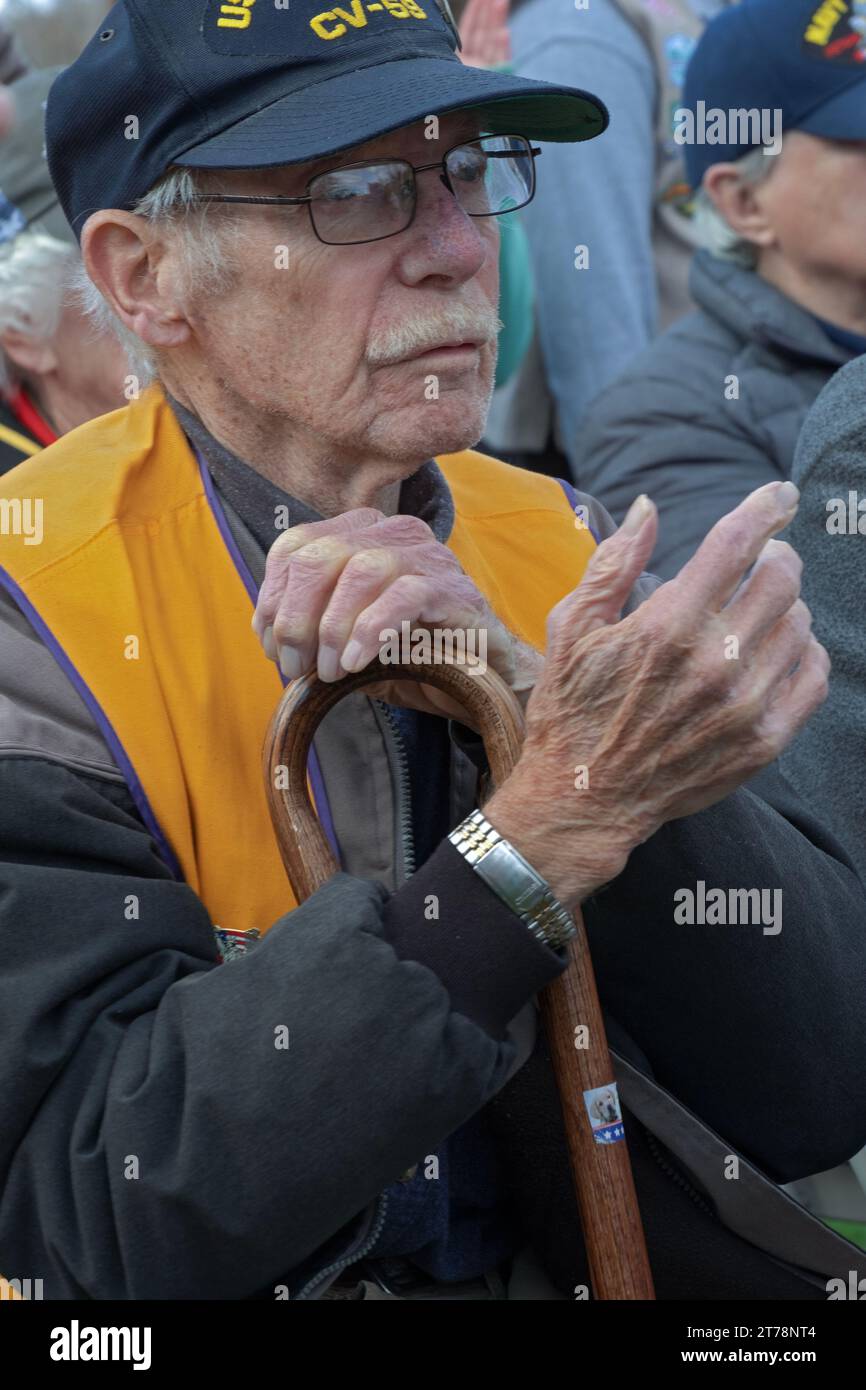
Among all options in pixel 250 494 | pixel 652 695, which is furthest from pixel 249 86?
pixel 652 695

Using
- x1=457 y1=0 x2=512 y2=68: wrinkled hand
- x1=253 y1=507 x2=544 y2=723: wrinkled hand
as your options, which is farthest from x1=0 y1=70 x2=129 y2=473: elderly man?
x1=253 y1=507 x2=544 y2=723: wrinkled hand

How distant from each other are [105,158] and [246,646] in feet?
2.07

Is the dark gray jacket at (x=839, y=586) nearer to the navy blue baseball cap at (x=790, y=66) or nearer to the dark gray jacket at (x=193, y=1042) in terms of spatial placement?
the dark gray jacket at (x=193, y=1042)

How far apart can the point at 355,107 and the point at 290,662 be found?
26.2 inches

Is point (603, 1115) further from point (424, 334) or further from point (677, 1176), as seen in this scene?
point (424, 334)

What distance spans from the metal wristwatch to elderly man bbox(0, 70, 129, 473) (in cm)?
217

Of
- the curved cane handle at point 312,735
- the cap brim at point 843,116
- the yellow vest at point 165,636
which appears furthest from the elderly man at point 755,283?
the curved cane handle at point 312,735

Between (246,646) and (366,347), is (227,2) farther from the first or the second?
(246,646)

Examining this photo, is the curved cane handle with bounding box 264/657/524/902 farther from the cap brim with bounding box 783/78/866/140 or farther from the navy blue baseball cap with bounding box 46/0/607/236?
the cap brim with bounding box 783/78/866/140

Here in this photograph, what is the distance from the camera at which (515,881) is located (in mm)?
1728

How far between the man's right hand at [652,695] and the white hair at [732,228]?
246 cm

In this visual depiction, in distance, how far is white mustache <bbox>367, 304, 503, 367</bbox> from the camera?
207 centimetres

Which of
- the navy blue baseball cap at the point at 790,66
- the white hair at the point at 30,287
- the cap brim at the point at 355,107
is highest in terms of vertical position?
the navy blue baseball cap at the point at 790,66

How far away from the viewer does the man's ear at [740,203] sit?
4.00 meters
